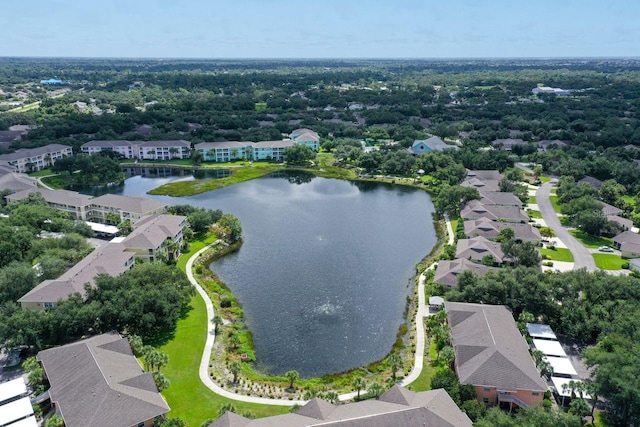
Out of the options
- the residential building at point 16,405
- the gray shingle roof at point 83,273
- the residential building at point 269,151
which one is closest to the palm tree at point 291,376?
the residential building at point 16,405

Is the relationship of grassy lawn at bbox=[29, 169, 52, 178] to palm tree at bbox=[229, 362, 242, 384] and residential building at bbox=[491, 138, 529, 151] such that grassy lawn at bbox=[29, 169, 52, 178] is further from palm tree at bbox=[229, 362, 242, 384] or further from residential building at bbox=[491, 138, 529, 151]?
residential building at bbox=[491, 138, 529, 151]

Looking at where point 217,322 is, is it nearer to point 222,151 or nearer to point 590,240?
point 590,240

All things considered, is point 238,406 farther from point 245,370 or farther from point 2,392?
point 2,392

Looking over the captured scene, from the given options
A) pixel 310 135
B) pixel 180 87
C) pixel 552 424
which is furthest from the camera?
pixel 180 87

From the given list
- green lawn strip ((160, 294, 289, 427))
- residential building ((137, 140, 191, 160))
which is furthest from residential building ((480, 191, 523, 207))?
residential building ((137, 140, 191, 160))

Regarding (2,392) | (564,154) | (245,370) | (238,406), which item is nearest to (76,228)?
(2,392)
